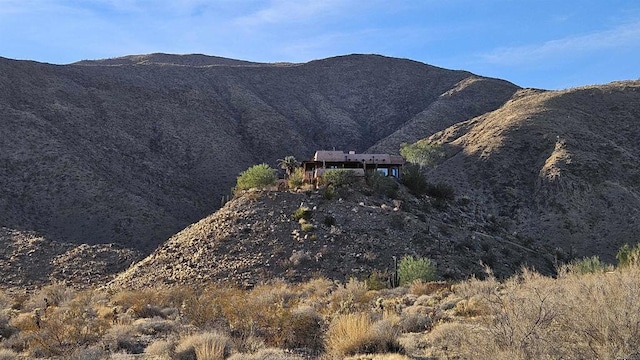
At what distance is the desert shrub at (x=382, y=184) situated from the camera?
42188mm

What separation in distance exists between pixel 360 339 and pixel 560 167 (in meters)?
50.0

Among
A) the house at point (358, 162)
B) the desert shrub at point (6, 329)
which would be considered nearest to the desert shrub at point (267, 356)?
the desert shrub at point (6, 329)

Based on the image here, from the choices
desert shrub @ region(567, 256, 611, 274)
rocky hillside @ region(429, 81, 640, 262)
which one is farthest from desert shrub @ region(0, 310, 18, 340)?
rocky hillside @ region(429, 81, 640, 262)

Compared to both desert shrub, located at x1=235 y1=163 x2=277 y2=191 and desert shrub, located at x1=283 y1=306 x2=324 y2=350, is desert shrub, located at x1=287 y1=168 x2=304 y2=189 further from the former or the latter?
desert shrub, located at x1=283 y1=306 x2=324 y2=350

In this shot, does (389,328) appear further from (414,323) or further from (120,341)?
(120,341)

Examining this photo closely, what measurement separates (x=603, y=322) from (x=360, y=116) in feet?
293

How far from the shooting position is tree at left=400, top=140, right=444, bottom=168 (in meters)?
63.1

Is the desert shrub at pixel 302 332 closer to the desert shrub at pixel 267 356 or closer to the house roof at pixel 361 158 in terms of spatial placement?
the desert shrub at pixel 267 356

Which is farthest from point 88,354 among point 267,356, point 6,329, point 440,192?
point 440,192

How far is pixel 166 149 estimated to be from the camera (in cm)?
6881

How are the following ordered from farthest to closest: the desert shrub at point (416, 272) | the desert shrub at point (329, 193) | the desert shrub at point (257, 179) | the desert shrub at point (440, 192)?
the desert shrub at point (440, 192) < the desert shrub at point (257, 179) < the desert shrub at point (329, 193) < the desert shrub at point (416, 272)

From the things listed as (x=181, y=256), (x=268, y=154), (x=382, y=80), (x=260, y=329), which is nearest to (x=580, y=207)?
(x=181, y=256)

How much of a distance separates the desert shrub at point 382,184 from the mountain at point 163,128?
18.7m

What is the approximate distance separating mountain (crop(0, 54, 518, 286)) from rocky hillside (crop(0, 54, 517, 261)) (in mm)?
174
